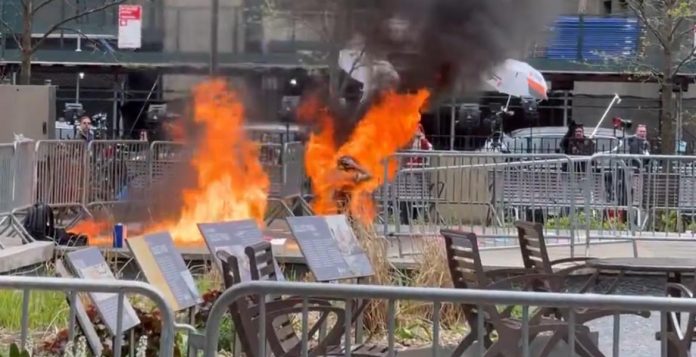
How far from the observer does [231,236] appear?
24.9ft

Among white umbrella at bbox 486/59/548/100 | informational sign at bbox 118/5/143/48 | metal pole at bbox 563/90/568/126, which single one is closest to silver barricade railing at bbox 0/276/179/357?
informational sign at bbox 118/5/143/48

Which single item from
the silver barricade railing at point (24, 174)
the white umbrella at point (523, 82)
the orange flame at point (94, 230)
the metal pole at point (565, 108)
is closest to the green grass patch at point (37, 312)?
the orange flame at point (94, 230)

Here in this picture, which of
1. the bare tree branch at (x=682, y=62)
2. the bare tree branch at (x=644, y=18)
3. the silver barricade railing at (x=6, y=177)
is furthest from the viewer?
the bare tree branch at (x=682, y=62)

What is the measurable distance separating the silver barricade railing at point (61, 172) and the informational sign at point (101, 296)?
726 centimetres

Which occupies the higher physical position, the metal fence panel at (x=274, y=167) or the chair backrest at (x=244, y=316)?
the metal fence panel at (x=274, y=167)

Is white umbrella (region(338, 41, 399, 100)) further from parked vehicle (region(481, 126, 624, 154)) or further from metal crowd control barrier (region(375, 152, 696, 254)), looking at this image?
parked vehicle (region(481, 126, 624, 154))

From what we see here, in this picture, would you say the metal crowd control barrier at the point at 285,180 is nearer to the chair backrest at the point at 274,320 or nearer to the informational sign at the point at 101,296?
the chair backrest at the point at 274,320

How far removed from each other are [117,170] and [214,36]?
5067 millimetres

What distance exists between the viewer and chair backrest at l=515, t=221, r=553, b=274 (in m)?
8.42

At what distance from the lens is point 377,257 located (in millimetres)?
9477

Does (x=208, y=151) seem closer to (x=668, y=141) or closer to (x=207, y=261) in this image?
(x=207, y=261)

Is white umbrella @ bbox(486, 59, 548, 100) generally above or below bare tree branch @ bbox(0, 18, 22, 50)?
below

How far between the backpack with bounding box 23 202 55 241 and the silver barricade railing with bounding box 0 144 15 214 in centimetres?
41

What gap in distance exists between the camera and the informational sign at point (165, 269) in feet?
22.0
